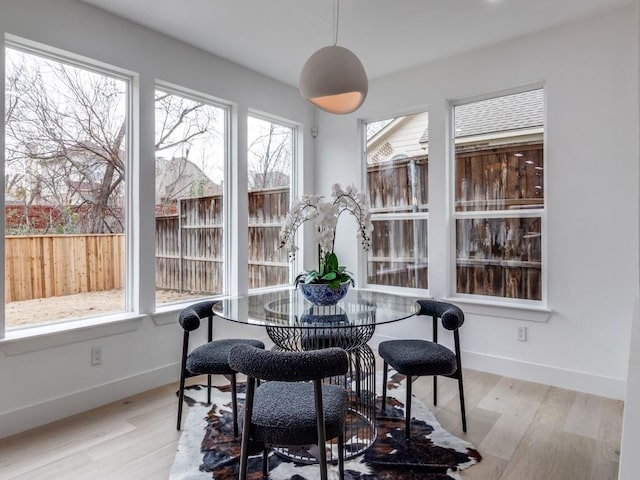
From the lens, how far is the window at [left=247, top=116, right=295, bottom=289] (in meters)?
3.90

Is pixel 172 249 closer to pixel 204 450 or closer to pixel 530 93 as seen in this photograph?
pixel 204 450

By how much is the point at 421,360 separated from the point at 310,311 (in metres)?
0.65

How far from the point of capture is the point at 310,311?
7.23 ft

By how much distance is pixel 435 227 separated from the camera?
11.8ft

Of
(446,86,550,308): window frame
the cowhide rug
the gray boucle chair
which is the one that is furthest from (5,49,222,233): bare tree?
(446,86,550,308): window frame

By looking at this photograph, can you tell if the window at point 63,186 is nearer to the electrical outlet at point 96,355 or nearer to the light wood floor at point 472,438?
the electrical outlet at point 96,355

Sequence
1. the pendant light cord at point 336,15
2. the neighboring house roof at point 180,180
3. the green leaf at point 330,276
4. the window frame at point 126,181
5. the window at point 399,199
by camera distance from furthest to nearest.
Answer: the window at point 399,199 → the neighboring house roof at point 180,180 → the pendant light cord at point 336,15 → the window frame at point 126,181 → the green leaf at point 330,276

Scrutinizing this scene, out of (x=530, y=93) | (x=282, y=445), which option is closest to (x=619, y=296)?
(x=530, y=93)

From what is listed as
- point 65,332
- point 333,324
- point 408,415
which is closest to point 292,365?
point 333,324

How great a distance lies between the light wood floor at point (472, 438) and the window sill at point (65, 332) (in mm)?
476

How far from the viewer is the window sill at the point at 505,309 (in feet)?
9.98

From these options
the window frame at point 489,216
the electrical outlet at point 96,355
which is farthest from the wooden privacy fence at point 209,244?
the window frame at point 489,216

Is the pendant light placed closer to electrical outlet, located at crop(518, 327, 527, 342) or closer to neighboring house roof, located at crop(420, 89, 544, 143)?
neighboring house roof, located at crop(420, 89, 544, 143)

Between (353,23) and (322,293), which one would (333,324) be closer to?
(322,293)
